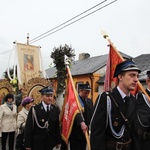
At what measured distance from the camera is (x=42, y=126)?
16.9ft

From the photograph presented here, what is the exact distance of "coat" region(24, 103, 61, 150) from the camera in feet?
16.5

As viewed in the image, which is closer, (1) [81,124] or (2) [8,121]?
(1) [81,124]

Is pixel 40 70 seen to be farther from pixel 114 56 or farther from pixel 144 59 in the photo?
pixel 144 59

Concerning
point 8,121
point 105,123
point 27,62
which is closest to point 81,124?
point 105,123

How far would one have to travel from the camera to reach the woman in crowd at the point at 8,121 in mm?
7488

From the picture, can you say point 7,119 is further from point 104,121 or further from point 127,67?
point 127,67

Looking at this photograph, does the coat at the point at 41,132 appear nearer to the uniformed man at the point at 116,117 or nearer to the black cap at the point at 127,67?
the uniformed man at the point at 116,117

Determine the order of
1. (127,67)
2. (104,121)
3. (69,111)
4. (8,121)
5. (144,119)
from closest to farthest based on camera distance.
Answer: (104,121) < (127,67) < (144,119) < (69,111) < (8,121)

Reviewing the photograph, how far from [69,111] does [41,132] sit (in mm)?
821

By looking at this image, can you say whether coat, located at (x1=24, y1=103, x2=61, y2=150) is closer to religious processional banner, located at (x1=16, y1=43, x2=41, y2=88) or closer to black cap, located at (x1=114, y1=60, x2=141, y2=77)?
black cap, located at (x1=114, y1=60, x2=141, y2=77)

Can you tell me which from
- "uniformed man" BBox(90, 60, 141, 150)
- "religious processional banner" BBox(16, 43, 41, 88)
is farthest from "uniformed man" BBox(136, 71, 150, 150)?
"religious processional banner" BBox(16, 43, 41, 88)

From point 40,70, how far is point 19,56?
3.80ft

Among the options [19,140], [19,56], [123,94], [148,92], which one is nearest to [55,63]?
[19,56]

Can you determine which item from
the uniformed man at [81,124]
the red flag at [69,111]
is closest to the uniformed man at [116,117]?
the uniformed man at [81,124]
